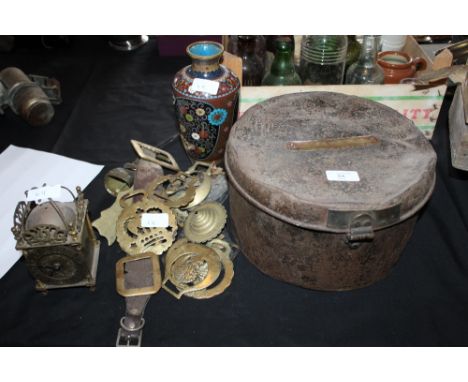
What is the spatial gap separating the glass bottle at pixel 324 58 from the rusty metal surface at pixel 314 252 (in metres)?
0.77

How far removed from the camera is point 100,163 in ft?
6.33

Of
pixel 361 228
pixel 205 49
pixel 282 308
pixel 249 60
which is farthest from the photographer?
pixel 249 60

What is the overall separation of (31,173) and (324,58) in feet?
4.24

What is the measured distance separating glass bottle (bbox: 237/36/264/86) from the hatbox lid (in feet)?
1.67

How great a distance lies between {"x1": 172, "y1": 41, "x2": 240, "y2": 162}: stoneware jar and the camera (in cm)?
157

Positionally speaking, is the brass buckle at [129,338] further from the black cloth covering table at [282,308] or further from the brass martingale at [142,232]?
the brass martingale at [142,232]

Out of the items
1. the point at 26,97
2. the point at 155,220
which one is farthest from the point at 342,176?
the point at 26,97

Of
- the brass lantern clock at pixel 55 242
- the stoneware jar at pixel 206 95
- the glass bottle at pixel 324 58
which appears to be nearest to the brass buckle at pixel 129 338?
the brass lantern clock at pixel 55 242

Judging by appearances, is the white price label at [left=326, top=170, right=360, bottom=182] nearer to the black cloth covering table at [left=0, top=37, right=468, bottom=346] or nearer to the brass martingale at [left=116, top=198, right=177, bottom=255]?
the black cloth covering table at [left=0, top=37, right=468, bottom=346]

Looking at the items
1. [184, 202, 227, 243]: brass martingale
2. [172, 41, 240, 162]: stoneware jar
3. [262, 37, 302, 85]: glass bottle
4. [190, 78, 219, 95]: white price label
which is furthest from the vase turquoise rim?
[184, 202, 227, 243]: brass martingale

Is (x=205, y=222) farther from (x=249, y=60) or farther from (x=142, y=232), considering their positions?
(x=249, y=60)

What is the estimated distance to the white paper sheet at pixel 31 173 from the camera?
1.70 meters

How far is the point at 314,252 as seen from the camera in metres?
1.22
